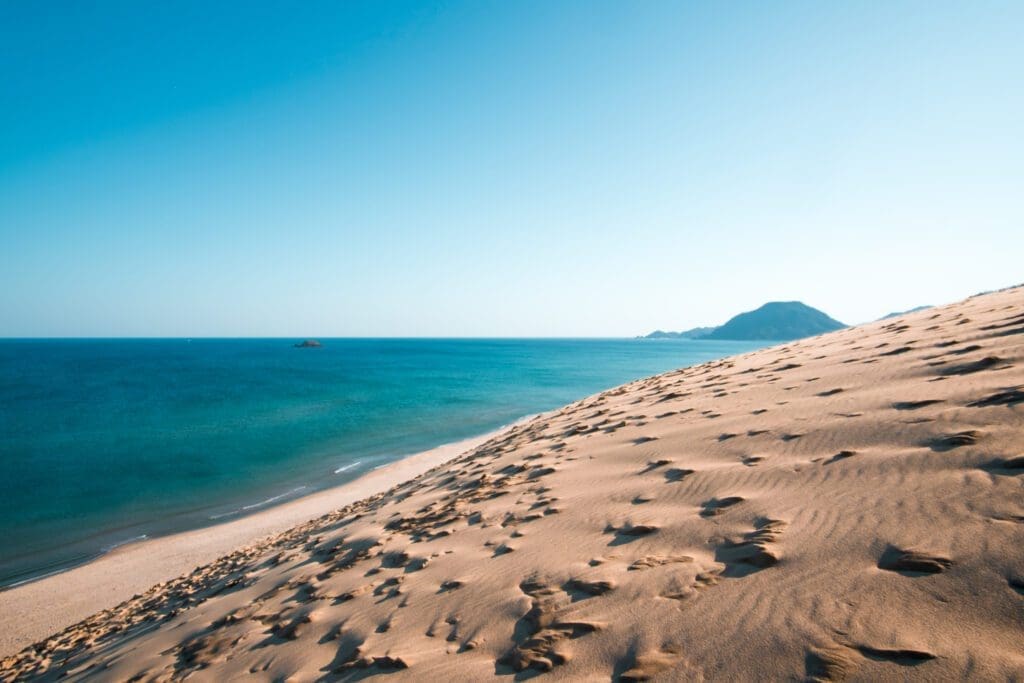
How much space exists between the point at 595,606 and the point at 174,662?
4.00 m

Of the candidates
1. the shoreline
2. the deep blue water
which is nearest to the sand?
the shoreline

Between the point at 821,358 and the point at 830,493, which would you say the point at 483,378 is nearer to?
the point at 821,358

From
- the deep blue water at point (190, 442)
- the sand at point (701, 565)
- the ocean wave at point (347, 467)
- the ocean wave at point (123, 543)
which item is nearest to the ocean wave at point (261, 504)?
the deep blue water at point (190, 442)

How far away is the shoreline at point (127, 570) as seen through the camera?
29.6 ft

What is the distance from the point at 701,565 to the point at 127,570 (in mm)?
14002

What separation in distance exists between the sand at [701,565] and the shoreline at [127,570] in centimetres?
288

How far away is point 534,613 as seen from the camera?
2.93 meters

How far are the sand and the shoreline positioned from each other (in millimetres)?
2879

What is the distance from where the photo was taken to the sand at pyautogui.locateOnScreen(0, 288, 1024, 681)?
2.02 metres

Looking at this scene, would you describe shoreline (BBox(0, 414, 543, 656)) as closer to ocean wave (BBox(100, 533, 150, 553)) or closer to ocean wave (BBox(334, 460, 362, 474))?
ocean wave (BBox(100, 533, 150, 553))

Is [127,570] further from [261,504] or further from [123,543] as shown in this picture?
[261,504]

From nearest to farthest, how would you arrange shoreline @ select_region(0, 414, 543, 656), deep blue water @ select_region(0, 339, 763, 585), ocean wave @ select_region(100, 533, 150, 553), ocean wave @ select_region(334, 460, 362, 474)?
shoreline @ select_region(0, 414, 543, 656) → ocean wave @ select_region(100, 533, 150, 553) → deep blue water @ select_region(0, 339, 763, 585) → ocean wave @ select_region(334, 460, 362, 474)

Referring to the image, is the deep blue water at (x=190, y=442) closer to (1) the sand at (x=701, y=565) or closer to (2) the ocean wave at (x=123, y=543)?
(2) the ocean wave at (x=123, y=543)

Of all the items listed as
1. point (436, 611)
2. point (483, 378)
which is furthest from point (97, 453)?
point (483, 378)
